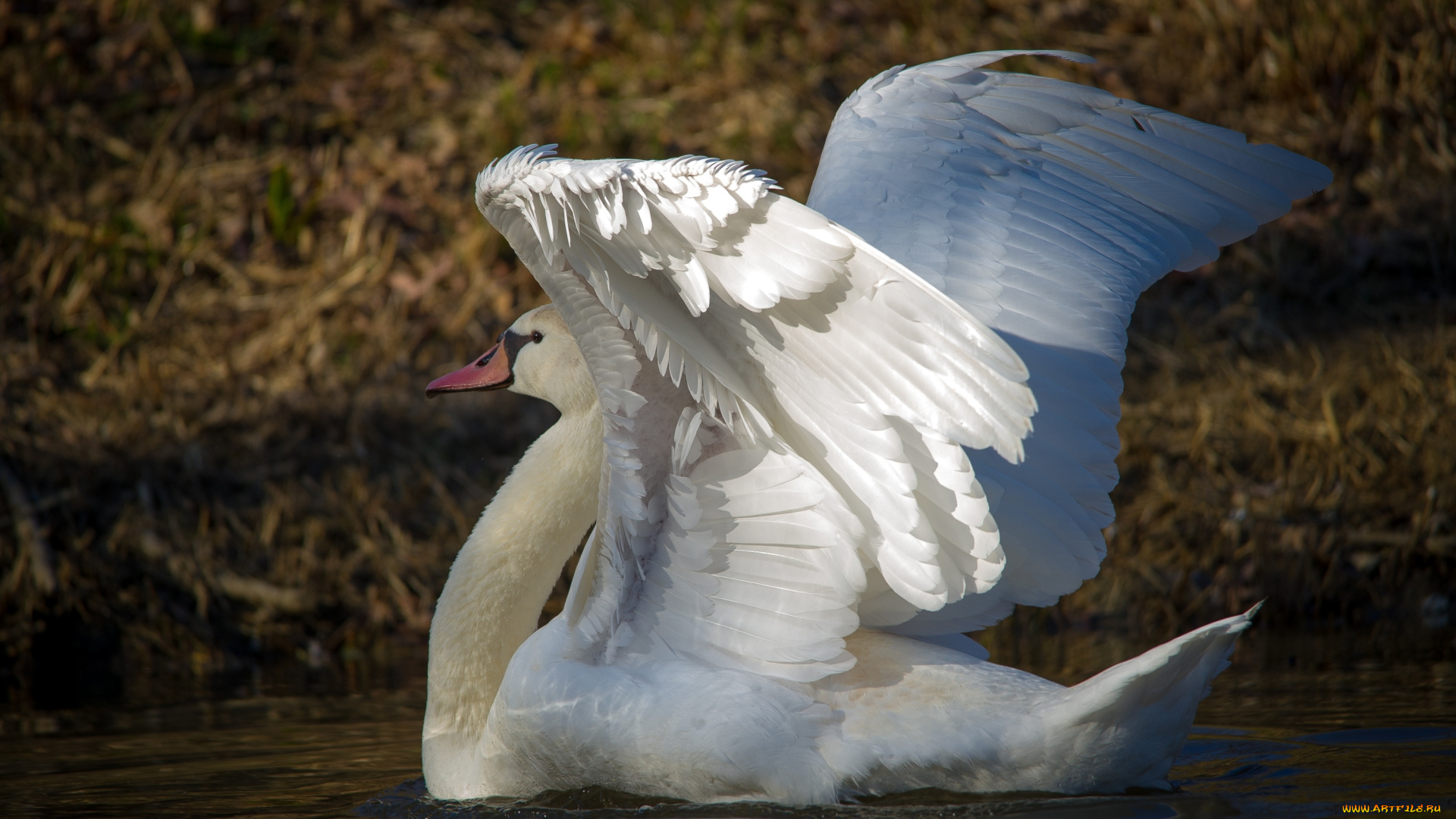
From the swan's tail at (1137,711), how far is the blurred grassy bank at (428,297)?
2451mm

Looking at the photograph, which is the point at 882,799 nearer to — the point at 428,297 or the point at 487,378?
the point at 487,378

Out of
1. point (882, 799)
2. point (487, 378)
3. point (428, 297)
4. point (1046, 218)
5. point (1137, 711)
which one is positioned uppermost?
point (1046, 218)

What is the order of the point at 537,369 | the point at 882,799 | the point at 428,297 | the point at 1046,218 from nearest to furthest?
the point at 882,799 → the point at 1046,218 → the point at 537,369 → the point at 428,297

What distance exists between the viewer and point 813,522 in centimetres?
311

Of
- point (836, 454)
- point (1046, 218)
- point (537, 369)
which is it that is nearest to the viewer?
point (836, 454)

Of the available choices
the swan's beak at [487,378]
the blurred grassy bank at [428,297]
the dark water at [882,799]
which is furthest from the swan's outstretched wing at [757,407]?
the blurred grassy bank at [428,297]

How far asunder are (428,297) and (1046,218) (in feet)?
17.4

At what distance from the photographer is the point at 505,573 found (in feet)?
12.3

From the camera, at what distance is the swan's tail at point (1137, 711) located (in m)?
2.86

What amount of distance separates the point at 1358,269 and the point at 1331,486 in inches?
88.0

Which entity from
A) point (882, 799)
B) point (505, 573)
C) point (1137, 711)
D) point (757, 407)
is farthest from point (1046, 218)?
point (505, 573)

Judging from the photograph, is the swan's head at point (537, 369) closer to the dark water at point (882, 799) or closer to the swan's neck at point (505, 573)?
the swan's neck at point (505, 573)

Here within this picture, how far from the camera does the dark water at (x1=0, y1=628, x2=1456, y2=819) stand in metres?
3.13

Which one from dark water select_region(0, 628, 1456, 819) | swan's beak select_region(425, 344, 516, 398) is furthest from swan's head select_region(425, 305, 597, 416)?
dark water select_region(0, 628, 1456, 819)
